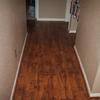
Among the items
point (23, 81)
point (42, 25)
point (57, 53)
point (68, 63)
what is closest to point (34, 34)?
point (42, 25)

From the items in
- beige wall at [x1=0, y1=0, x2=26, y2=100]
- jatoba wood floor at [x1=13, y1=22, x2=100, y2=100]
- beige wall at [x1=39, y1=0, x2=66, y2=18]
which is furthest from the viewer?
beige wall at [x1=39, y1=0, x2=66, y2=18]

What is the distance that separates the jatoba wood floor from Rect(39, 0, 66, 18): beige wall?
3.80 feet

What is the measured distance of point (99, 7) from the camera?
1895mm

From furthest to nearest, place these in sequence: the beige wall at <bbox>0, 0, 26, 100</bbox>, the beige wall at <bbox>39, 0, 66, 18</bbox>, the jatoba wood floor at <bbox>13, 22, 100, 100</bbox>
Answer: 1. the beige wall at <bbox>39, 0, 66, 18</bbox>
2. the jatoba wood floor at <bbox>13, 22, 100, 100</bbox>
3. the beige wall at <bbox>0, 0, 26, 100</bbox>

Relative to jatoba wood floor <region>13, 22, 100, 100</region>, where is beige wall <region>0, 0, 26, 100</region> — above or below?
above

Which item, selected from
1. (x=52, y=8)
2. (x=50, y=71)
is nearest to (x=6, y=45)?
(x=50, y=71)

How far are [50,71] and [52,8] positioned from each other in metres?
2.78

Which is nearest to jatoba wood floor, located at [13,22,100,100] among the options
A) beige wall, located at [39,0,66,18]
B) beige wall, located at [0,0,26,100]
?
beige wall, located at [0,0,26,100]

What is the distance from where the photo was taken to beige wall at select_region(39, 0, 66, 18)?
4.76 meters

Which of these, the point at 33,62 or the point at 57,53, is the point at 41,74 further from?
the point at 57,53

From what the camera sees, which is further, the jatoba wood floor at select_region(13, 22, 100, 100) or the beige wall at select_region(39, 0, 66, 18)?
the beige wall at select_region(39, 0, 66, 18)

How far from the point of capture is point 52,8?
488 cm

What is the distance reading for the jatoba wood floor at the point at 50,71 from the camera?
87.5 inches

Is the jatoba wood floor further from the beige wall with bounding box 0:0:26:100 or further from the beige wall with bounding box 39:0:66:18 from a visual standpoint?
the beige wall with bounding box 39:0:66:18
